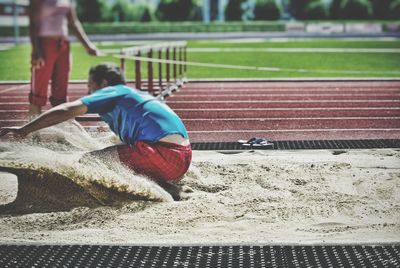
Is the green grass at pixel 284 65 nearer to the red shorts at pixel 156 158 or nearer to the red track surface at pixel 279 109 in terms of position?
the red track surface at pixel 279 109

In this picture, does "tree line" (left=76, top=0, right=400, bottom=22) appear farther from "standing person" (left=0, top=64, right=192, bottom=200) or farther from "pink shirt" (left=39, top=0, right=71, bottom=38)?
"standing person" (left=0, top=64, right=192, bottom=200)

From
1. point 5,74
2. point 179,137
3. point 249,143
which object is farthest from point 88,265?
point 5,74

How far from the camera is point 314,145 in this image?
748 cm

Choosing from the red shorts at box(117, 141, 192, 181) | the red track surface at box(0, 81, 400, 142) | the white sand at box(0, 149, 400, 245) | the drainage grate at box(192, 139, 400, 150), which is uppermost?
the red shorts at box(117, 141, 192, 181)

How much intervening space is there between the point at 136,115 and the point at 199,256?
1.58 m

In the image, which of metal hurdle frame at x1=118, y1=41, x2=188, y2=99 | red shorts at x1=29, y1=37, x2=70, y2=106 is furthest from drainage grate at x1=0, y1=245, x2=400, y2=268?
metal hurdle frame at x1=118, y1=41, x2=188, y2=99

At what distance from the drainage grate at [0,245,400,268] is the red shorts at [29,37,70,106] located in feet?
10.0

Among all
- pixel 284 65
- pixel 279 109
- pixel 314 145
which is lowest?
pixel 284 65

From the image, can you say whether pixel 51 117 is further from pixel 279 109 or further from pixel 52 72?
pixel 279 109

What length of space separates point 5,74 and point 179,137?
A: 13002mm

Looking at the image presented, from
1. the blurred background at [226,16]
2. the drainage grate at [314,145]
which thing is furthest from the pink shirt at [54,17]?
the blurred background at [226,16]

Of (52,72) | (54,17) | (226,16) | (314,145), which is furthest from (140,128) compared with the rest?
(226,16)

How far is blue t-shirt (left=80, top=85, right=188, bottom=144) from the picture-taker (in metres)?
5.13

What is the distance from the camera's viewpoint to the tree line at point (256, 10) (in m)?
60.5
